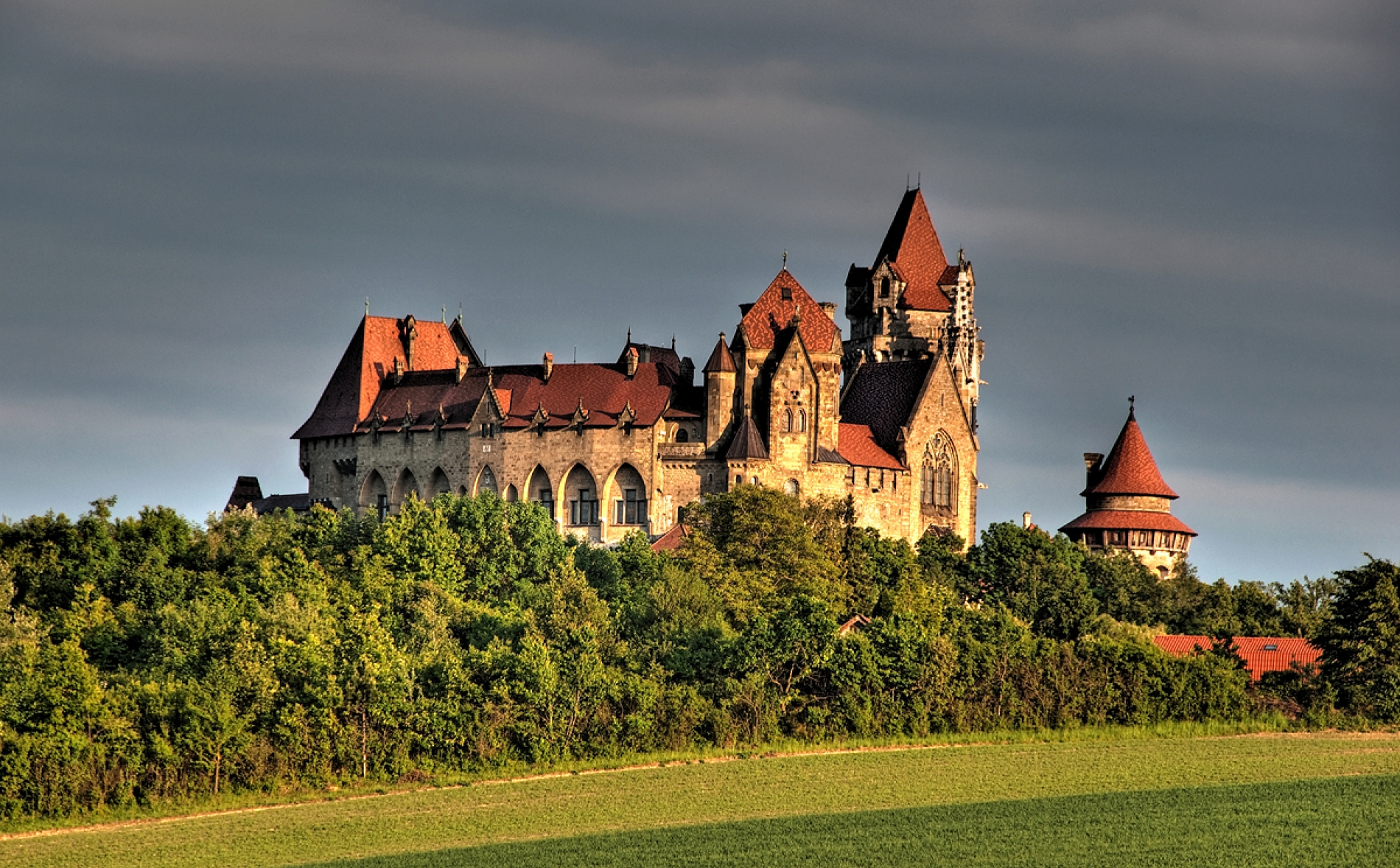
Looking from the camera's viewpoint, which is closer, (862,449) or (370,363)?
(862,449)

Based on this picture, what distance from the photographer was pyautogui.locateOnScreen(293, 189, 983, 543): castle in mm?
99000

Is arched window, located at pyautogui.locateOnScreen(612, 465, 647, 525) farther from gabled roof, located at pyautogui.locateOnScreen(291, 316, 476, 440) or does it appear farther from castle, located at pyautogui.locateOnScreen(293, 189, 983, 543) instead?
gabled roof, located at pyautogui.locateOnScreen(291, 316, 476, 440)

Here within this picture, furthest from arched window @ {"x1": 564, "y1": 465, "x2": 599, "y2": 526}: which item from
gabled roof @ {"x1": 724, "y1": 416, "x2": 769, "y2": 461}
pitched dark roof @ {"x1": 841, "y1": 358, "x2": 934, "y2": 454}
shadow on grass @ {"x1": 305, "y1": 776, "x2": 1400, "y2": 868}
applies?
shadow on grass @ {"x1": 305, "y1": 776, "x2": 1400, "y2": 868}

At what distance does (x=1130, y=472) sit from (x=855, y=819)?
62.2 metres

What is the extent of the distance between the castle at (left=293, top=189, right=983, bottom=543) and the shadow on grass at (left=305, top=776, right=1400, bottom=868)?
152ft

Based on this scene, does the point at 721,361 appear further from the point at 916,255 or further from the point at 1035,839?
the point at 1035,839

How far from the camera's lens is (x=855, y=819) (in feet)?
167

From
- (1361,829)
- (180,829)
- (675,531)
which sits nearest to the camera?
(1361,829)

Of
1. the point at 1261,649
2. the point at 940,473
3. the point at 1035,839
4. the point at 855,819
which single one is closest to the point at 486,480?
the point at 940,473

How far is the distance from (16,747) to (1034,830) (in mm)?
21426

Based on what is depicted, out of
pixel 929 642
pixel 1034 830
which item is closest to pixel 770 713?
pixel 929 642

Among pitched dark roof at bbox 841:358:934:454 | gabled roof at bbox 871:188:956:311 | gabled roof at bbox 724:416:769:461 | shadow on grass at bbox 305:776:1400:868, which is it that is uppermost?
gabled roof at bbox 871:188:956:311

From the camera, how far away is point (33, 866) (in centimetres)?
4781

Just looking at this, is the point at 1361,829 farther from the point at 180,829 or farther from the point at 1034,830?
the point at 180,829
